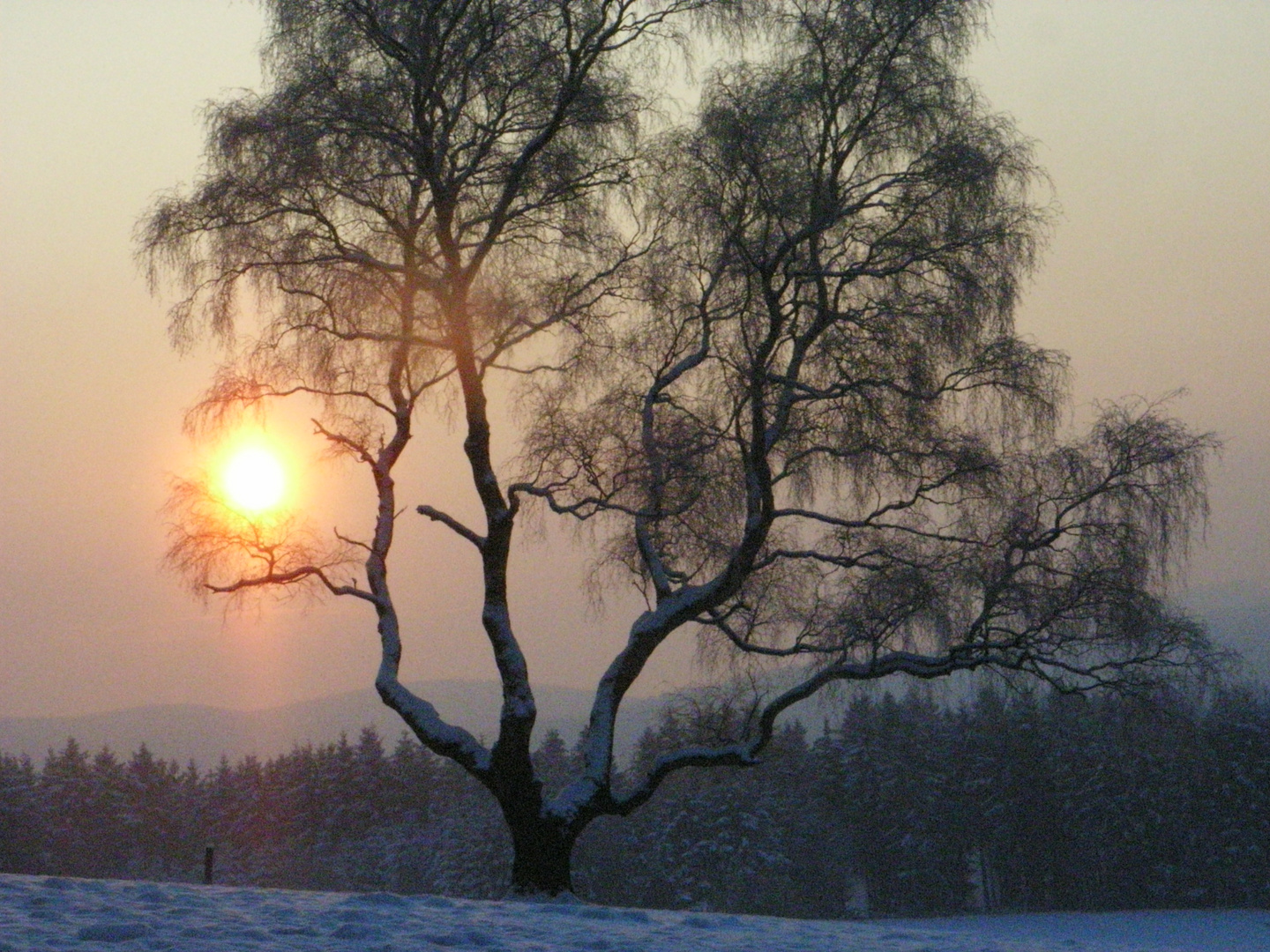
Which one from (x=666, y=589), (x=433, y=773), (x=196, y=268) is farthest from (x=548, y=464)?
(x=433, y=773)

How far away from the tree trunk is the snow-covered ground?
13.8ft

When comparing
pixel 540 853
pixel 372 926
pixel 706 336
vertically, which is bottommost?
pixel 372 926

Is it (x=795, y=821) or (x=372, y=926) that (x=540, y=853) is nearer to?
(x=372, y=926)

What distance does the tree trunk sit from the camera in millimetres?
15938

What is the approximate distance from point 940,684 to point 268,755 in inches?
2762

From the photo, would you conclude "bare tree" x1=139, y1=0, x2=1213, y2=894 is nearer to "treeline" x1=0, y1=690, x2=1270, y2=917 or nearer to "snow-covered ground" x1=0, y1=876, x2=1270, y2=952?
"snow-covered ground" x1=0, y1=876, x2=1270, y2=952

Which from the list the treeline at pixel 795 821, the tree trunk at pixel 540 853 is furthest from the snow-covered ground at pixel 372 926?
the treeline at pixel 795 821

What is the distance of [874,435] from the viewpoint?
15.9m

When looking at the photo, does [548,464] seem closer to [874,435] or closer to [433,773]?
[874,435]

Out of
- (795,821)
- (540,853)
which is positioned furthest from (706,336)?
(795,821)

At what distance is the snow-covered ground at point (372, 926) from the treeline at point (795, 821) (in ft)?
106

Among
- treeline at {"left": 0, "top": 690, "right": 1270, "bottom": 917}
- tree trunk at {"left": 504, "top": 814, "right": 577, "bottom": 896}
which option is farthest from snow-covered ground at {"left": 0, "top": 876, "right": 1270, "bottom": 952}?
treeline at {"left": 0, "top": 690, "right": 1270, "bottom": 917}

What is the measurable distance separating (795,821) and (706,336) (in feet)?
164

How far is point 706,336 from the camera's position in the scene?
658 inches
